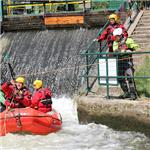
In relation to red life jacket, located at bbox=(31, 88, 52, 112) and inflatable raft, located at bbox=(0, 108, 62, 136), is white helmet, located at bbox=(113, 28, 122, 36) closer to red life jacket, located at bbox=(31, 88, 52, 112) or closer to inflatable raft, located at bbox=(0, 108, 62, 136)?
red life jacket, located at bbox=(31, 88, 52, 112)

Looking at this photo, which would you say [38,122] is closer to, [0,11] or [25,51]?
[25,51]

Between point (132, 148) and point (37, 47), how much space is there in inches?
437

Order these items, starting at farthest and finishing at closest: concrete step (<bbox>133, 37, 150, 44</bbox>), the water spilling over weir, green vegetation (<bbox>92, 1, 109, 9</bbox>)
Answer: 1. green vegetation (<bbox>92, 1, 109, 9</bbox>)
2. the water spilling over weir
3. concrete step (<bbox>133, 37, 150, 44</bbox>)

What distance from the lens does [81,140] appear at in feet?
36.6

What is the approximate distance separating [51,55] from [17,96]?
25.8ft

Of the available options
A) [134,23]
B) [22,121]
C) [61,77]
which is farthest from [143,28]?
[22,121]

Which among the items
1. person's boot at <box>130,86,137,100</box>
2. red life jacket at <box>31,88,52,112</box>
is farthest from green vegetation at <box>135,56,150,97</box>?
red life jacket at <box>31,88,52,112</box>

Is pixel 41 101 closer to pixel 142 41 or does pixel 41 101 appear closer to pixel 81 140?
pixel 81 140

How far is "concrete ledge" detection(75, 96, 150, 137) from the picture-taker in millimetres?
11383

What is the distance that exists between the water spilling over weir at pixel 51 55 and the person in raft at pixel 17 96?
5232mm

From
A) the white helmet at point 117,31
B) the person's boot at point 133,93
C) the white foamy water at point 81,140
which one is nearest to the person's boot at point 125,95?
the person's boot at point 133,93

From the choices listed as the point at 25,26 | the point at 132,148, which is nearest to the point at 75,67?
the point at 25,26

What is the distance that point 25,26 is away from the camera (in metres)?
22.3

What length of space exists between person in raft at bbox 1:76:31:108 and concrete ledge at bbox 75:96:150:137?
142cm
